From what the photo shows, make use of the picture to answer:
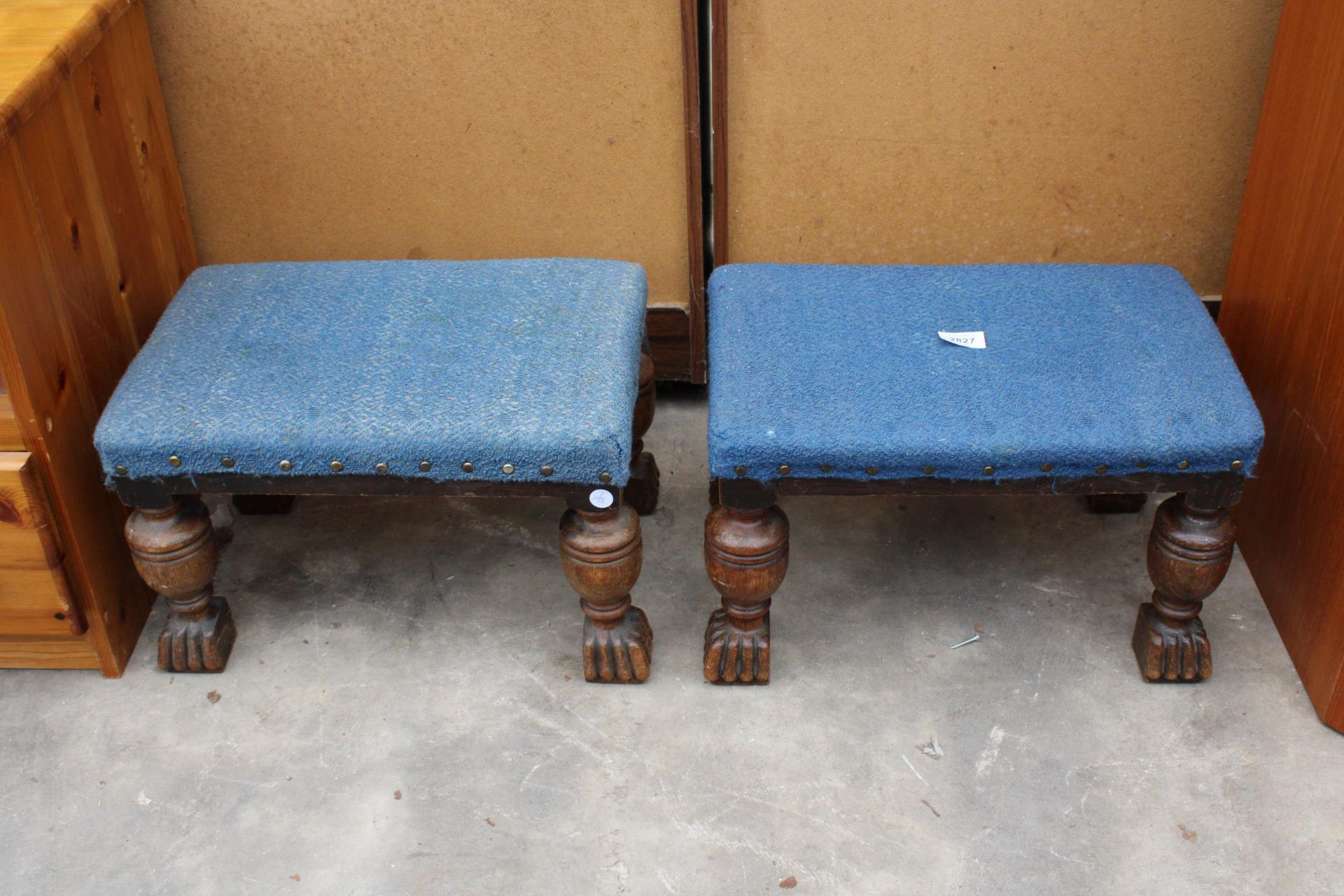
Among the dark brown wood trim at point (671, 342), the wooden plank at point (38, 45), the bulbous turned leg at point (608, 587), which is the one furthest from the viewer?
the dark brown wood trim at point (671, 342)

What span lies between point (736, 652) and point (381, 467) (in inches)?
17.8

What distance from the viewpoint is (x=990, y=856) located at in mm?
1265

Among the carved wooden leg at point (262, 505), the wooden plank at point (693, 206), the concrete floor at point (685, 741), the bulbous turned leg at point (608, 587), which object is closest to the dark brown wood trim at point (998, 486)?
the bulbous turned leg at point (608, 587)

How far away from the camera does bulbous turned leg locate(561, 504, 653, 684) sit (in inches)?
53.8

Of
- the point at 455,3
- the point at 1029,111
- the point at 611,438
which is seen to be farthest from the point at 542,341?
the point at 1029,111

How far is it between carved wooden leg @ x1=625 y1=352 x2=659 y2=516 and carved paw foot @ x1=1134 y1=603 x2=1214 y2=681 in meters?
0.65

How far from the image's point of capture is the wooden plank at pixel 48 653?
1.48 m

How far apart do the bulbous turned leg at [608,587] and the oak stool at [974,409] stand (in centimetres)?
8

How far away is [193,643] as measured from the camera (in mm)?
1487

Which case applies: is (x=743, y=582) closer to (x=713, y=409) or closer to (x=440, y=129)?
(x=713, y=409)

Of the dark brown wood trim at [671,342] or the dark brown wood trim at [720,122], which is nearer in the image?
the dark brown wood trim at [720,122]

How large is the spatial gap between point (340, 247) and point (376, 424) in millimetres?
614

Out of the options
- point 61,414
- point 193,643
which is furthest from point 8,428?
point 193,643

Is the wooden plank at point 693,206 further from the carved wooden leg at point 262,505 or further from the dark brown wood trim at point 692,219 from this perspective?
the carved wooden leg at point 262,505
